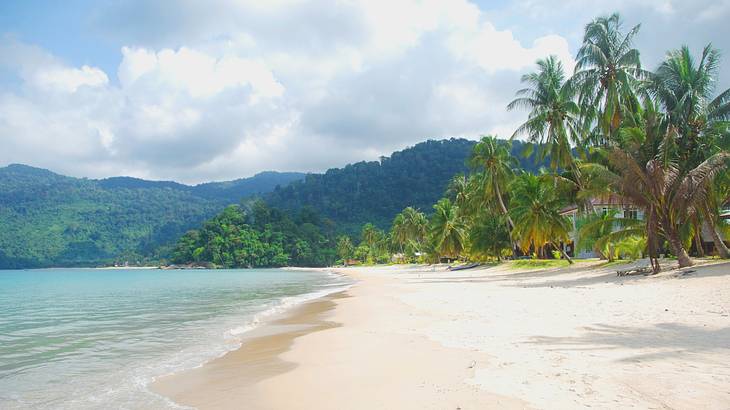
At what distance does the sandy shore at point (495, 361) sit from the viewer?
4.86 meters

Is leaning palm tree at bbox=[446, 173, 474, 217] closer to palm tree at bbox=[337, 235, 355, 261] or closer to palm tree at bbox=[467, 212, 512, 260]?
palm tree at bbox=[467, 212, 512, 260]

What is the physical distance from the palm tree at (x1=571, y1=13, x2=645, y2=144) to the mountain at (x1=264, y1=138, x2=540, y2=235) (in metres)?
114

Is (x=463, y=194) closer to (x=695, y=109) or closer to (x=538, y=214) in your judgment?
(x=538, y=214)

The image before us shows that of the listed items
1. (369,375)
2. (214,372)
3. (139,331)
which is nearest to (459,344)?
(369,375)

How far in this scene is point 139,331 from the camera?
12797mm

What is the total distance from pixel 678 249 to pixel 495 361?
15908mm

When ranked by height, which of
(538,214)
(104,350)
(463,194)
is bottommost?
(104,350)

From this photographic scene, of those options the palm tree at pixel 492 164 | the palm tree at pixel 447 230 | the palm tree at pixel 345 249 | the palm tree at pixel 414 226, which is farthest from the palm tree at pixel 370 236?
the palm tree at pixel 492 164

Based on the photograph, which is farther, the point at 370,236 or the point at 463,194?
the point at 370,236

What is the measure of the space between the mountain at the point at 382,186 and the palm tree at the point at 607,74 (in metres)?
114

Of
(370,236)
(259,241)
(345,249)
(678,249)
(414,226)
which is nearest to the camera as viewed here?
(678,249)

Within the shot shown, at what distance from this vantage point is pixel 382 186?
167250mm

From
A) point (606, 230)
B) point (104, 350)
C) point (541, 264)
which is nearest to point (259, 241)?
point (541, 264)

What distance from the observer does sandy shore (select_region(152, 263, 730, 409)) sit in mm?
4859
